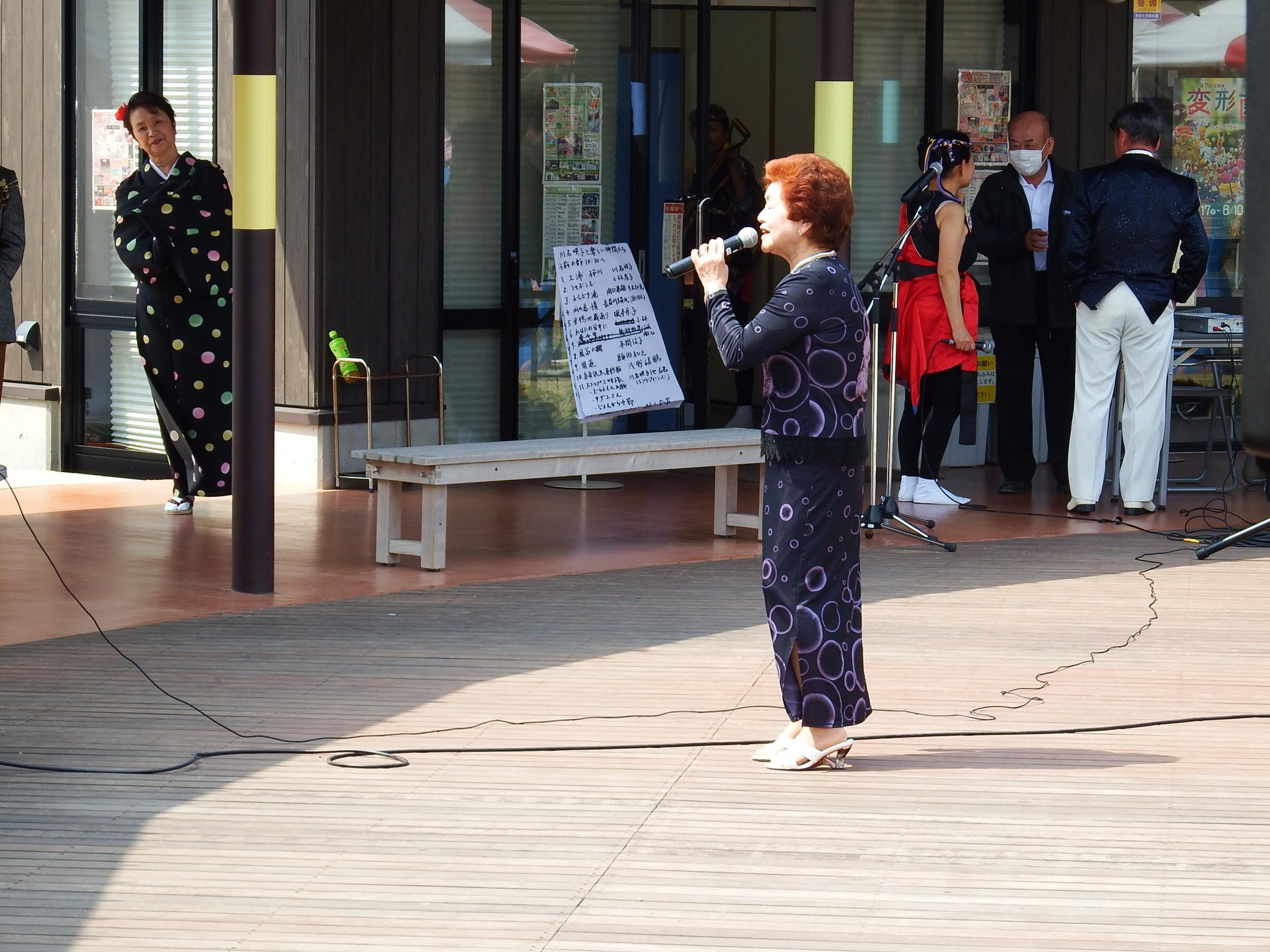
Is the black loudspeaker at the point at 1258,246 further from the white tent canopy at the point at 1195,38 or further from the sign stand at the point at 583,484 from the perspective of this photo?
the white tent canopy at the point at 1195,38

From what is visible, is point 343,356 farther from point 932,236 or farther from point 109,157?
point 932,236

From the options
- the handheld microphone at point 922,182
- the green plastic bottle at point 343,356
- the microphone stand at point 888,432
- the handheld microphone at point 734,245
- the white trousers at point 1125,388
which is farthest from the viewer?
the green plastic bottle at point 343,356

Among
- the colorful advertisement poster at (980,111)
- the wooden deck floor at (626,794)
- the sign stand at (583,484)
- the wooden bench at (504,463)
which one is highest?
the colorful advertisement poster at (980,111)

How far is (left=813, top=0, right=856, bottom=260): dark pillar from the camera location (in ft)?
25.9

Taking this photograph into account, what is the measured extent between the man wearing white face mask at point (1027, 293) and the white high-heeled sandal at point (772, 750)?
494 cm

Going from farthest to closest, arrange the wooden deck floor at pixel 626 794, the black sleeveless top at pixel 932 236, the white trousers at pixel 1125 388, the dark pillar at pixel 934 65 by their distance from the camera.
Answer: the dark pillar at pixel 934 65, the white trousers at pixel 1125 388, the black sleeveless top at pixel 932 236, the wooden deck floor at pixel 626 794

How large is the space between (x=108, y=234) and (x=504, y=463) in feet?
13.5

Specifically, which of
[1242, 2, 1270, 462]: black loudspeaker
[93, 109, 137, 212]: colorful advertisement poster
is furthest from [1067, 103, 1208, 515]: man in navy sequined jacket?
[1242, 2, 1270, 462]: black loudspeaker

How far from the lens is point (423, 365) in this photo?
32.7ft

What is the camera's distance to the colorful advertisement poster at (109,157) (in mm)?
10422

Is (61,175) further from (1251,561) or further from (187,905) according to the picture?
(187,905)

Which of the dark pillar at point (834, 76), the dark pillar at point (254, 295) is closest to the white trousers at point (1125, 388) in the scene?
the dark pillar at point (834, 76)

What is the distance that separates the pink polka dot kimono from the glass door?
1.39 meters

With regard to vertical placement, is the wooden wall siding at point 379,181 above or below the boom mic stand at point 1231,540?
above
